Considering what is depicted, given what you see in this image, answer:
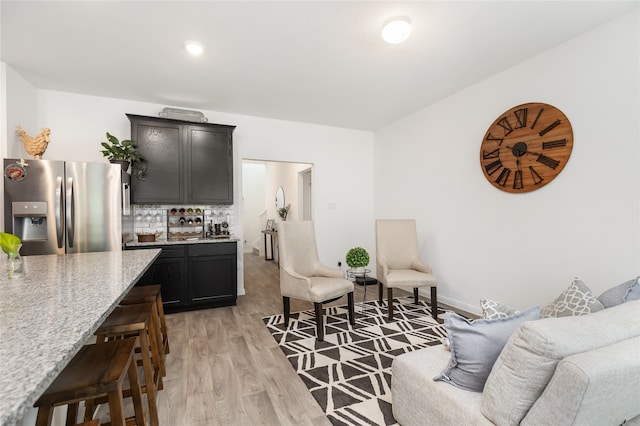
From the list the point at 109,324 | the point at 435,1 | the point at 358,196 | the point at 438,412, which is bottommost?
the point at 438,412

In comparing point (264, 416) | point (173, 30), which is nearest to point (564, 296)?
point (264, 416)

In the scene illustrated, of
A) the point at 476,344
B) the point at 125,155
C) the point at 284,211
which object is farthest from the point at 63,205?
the point at 284,211

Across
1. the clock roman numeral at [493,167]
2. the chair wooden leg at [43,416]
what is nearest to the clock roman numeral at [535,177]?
the clock roman numeral at [493,167]

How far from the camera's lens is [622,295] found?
166 centimetres

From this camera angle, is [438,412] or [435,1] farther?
[435,1]

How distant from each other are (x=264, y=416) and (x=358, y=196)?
3855 mm

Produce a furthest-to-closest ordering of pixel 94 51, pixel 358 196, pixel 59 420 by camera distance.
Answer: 1. pixel 358 196
2. pixel 94 51
3. pixel 59 420

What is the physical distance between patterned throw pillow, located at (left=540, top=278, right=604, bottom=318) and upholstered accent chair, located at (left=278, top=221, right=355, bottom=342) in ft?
5.56

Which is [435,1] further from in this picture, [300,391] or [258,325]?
[258,325]

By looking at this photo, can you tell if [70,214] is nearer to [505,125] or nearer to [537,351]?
[537,351]

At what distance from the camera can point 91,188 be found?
9.66 feet

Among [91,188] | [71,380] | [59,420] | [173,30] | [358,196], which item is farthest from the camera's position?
[358,196]

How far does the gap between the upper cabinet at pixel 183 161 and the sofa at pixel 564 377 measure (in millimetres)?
3434

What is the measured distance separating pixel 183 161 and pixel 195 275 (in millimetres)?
1452
